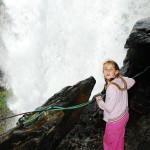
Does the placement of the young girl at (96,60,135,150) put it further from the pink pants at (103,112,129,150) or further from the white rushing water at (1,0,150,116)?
the white rushing water at (1,0,150,116)

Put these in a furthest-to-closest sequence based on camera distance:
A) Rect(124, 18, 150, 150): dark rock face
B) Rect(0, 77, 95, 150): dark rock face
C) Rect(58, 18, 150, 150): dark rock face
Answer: Rect(58, 18, 150, 150): dark rock face, Rect(124, 18, 150, 150): dark rock face, Rect(0, 77, 95, 150): dark rock face

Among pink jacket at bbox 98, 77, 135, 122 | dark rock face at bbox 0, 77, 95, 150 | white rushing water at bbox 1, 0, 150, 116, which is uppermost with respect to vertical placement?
white rushing water at bbox 1, 0, 150, 116

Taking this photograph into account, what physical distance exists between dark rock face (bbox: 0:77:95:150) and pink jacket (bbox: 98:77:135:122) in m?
1.79

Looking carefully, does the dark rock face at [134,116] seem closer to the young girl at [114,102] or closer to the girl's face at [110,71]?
the young girl at [114,102]

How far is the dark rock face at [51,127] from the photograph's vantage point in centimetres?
470

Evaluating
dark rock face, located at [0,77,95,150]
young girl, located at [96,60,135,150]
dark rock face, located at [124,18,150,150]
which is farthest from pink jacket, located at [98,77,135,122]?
dark rock face, located at [0,77,95,150]

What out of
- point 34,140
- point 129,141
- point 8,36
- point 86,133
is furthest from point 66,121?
point 8,36

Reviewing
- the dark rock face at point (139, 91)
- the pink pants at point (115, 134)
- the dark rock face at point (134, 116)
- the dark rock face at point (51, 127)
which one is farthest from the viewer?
the dark rock face at point (134, 116)

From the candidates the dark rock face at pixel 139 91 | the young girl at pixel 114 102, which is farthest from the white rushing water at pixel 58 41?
the young girl at pixel 114 102

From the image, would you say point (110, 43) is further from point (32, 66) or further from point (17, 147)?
point (17, 147)

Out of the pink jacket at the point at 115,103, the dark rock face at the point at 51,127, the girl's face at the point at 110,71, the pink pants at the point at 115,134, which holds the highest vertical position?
the dark rock face at the point at 51,127

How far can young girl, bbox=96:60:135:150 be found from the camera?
330cm

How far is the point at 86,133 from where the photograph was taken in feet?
18.5

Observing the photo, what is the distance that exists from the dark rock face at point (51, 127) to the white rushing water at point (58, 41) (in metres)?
12.1
